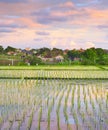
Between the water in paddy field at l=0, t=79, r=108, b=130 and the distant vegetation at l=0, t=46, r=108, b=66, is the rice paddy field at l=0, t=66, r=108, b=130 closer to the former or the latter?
the water in paddy field at l=0, t=79, r=108, b=130

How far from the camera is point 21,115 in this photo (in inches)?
222

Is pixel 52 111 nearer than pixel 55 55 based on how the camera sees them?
Yes

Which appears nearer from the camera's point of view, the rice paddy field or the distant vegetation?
the rice paddy field

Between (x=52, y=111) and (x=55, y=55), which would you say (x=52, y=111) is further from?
(x=55, y=55)

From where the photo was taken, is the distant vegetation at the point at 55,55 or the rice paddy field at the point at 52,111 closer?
the rice paddy field at the point at 52,111

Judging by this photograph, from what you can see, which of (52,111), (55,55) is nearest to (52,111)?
(52,111)

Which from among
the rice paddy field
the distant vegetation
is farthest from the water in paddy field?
the distant vegetation

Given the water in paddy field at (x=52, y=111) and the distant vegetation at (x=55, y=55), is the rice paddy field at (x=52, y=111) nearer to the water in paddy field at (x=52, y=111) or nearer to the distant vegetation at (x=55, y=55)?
the water in paddy field at (x=52, y=111)

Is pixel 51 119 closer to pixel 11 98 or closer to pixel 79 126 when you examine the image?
pixel 79 126

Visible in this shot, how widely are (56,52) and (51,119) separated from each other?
4795 cm

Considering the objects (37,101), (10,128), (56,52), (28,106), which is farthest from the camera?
(56,52)

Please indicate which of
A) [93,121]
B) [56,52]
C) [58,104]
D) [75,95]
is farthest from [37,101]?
[56,52]

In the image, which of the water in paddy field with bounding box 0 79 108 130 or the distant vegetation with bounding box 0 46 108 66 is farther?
the distant vegetation with bounding box 0 46 108 66

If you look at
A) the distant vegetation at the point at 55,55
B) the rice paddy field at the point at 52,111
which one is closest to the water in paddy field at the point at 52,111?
the rice paddy field at the point at 52,111
